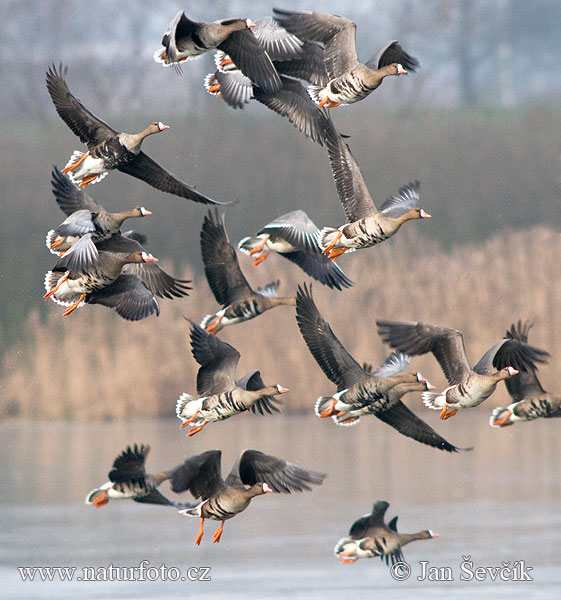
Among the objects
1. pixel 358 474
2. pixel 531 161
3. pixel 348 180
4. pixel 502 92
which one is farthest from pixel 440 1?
pixel 348 180

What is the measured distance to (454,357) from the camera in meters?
8.77

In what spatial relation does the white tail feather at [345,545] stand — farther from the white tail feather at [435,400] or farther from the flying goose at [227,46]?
the flying goose at [227,46]

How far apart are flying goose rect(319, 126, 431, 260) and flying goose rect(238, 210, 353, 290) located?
108 cm

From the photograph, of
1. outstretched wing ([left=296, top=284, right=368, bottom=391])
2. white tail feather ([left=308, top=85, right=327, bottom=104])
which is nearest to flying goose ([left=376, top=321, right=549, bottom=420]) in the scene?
outstretched wing ([left=296, top=284, right=368, bottom=391])

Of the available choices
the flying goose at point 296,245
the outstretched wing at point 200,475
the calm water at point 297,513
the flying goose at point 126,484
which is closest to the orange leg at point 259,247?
the flying goose at point 296,245

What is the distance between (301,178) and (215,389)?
17159 mm

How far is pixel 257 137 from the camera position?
1034 inches

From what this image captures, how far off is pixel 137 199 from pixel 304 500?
10426mm

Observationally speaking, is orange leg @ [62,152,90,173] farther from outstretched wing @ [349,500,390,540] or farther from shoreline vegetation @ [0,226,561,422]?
shoreline vegetation @ [0,226,561,422]

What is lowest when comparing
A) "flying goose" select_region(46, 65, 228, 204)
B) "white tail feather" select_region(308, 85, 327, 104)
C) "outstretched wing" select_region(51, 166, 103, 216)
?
"outstretched wing" select_region(51, 166, 103, 216)

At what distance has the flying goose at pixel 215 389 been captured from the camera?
352 inches

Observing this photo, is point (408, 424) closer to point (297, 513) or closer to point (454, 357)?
point (454, 357)

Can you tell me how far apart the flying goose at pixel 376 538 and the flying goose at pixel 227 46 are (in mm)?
3752

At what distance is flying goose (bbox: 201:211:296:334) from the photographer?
406 inches
